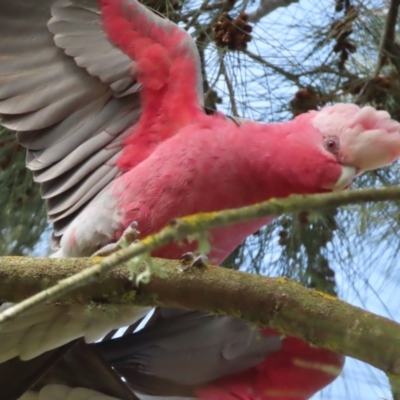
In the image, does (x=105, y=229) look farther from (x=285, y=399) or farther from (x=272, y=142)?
(x=285, y=399)

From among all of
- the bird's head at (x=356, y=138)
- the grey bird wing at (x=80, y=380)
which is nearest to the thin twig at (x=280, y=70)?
the bird's head at (x=356, y=138)

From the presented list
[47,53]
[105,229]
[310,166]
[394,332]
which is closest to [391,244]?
[310,166]

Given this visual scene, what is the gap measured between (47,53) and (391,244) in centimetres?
84

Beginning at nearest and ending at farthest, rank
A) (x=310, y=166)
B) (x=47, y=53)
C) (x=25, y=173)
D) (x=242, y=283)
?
(x=242, y=283) → (x=310, y=166) → (x=47, y=53) → (x=25, y=173)

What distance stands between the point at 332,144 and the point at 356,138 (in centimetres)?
5

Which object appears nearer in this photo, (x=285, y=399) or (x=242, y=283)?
(x=242, y=283)

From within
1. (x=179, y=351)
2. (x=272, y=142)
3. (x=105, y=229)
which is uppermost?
(x=272, y=142)

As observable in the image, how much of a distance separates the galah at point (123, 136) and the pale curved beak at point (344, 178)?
0.04 ft

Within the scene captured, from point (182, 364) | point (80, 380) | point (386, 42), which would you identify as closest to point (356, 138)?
point (386, 42)

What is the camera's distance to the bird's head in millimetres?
1354

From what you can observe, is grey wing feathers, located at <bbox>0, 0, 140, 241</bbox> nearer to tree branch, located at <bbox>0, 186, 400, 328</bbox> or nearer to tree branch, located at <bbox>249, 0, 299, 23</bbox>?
tree branch, located at <bbox>249, 0, 299, 23</bbox>

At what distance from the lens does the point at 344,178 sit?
4.58 feet

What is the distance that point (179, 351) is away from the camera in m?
1.60

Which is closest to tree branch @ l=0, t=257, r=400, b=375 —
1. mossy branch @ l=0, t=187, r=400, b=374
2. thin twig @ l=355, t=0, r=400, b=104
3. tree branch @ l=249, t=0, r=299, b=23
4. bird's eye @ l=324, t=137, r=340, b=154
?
mossy branch @ l=0, t=187, r=400, b=374
